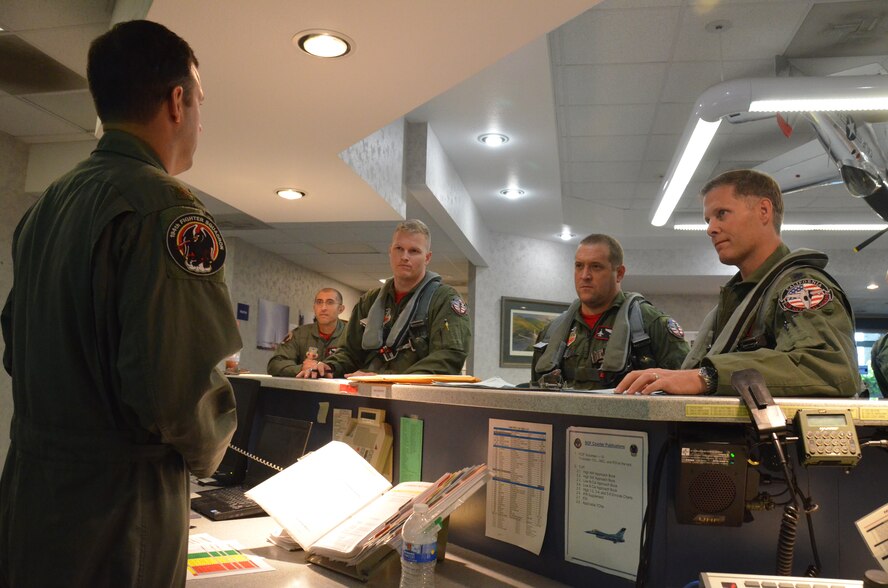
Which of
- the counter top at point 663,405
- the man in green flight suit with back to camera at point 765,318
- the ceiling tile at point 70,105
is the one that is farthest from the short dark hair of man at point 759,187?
the ceiling tile at point 70,105

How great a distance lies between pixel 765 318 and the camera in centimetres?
158

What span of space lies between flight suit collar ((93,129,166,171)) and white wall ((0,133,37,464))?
413cm

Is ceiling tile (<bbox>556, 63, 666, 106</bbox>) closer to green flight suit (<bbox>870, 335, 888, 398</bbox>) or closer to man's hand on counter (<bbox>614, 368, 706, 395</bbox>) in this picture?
green flight suit (<bbox>870, 335, 888, 398</bbox>)

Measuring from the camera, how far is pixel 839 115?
373 centimetres

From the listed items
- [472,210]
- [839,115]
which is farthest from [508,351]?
[839,115]

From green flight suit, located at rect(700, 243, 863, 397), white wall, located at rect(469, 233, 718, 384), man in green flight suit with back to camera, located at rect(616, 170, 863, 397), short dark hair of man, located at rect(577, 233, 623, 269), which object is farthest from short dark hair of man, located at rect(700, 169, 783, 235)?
white wall, located at rect(469, 233, 718, 384)

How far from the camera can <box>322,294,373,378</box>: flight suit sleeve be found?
2922mm

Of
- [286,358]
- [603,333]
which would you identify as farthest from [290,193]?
[603,333]

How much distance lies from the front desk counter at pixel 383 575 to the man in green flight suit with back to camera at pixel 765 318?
18.0 inches

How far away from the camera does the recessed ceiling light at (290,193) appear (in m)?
4.36

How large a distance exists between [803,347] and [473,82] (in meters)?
2.91

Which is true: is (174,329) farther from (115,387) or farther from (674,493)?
(674,493)

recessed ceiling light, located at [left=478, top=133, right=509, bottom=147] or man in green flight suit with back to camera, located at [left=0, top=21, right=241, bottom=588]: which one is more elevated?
recessed ceiling light, located at [left=478, top=133, right=509, bottom=147]

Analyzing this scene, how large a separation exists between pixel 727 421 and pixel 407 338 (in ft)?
6.20
